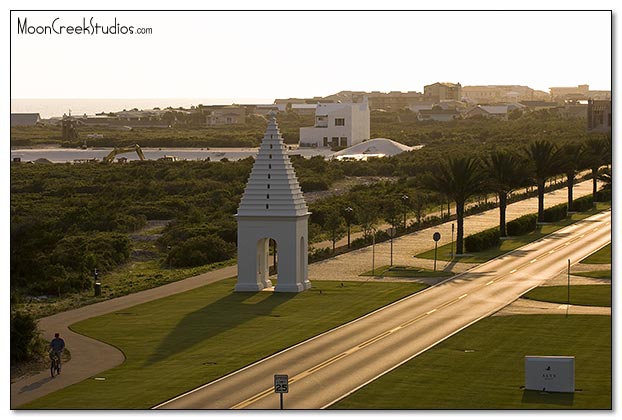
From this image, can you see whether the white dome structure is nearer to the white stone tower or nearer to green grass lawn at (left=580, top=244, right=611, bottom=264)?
green grass lawn at (left=580, top=244, right=611, bottom=264)

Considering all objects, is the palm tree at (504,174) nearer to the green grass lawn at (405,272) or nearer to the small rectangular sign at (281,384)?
the green grass lawn at (405,272)

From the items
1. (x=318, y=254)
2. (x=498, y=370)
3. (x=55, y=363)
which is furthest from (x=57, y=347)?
(x=318, y=254)

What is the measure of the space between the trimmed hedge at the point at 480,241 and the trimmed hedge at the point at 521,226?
421 cm

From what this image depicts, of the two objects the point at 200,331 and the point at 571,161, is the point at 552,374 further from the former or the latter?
the point at 571,161

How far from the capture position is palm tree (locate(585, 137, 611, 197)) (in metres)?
82.8

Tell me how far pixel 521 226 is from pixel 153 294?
86.3 feet

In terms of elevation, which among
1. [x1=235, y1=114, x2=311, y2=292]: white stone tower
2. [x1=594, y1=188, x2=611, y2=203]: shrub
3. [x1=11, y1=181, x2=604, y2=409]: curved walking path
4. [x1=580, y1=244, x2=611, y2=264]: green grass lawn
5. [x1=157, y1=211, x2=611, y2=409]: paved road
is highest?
[x1=235, y1=114, x2=311, y2=292]: white stone tower

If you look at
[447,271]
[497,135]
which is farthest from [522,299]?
[497,135]

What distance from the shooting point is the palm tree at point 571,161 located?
3059 inches

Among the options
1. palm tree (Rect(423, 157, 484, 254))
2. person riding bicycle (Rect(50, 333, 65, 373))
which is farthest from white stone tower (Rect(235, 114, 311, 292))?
palm tree (Rect(423, 157, 484, 254))

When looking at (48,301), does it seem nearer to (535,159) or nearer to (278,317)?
(278,317)

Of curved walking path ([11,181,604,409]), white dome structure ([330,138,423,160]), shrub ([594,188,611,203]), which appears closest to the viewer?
curved walking path ([11,181,604,409])

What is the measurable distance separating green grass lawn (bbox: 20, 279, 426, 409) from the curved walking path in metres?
0.46

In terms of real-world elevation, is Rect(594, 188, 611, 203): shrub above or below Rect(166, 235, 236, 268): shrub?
above
